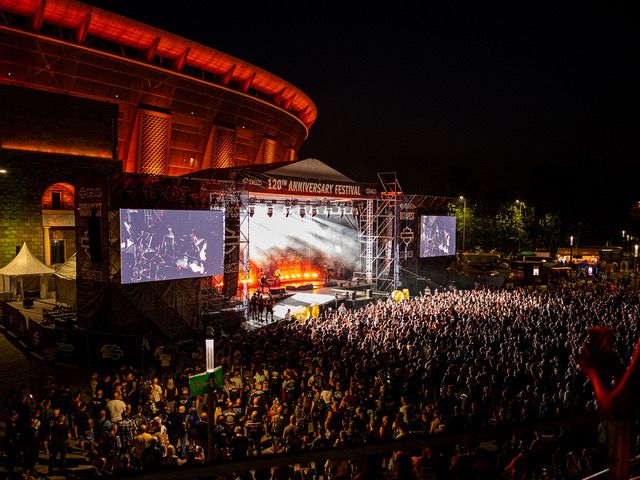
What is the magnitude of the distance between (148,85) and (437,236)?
2137 centimetres

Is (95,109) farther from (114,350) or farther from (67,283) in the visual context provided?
(114,350)

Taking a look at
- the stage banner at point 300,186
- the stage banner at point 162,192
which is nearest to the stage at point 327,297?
the stage banner at point 300,186

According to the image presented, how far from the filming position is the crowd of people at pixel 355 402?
6477 mm

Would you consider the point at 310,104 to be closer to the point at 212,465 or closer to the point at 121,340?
the point at 121,340

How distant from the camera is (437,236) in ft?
99.4

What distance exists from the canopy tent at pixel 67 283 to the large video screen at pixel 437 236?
19366 millimetres

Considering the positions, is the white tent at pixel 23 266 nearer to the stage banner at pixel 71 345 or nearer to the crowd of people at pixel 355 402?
the stage banner at pixel 71 345

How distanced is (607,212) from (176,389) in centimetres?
5339

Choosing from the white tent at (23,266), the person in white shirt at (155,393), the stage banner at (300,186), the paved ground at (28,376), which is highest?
the stage banner at (300,186)

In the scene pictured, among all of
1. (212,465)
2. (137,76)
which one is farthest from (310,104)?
(212,465)

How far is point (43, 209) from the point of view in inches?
933

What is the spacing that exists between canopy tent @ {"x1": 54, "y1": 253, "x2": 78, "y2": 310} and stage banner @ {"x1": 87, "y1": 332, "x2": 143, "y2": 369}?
7.13m

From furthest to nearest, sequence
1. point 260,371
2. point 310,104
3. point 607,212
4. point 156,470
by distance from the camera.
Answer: point 607,212 < point 310,104 < point 260,371 < point 156,470

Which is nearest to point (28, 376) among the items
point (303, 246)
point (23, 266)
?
point (23, 266)
